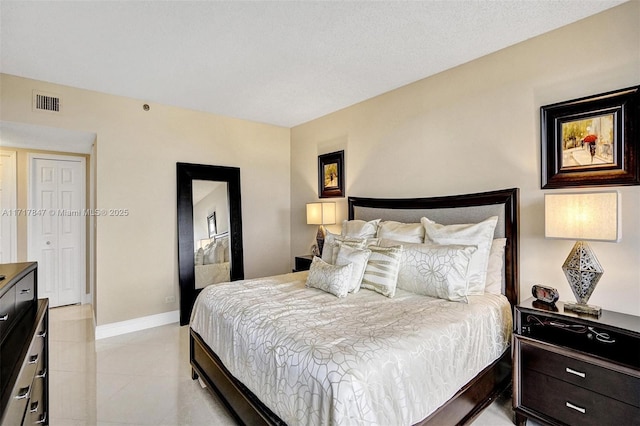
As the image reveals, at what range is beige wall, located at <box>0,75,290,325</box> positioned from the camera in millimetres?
3389

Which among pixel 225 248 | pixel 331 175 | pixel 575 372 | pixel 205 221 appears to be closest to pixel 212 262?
pixel 225 248

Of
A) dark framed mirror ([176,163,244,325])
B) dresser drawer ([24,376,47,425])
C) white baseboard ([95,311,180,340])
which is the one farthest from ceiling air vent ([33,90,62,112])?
dresser drawer ([24,376,47,425])

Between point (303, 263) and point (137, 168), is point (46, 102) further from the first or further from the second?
point (303, 263)

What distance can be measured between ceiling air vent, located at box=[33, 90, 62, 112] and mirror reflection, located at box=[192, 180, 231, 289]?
158 centimetres

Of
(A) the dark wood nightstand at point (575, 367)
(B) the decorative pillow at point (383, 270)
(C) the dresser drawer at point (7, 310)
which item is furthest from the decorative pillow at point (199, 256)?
(A) the dark wood nightstand at point (575, 367)

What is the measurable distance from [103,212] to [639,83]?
15.9 ft

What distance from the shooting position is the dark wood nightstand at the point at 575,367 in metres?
1.66

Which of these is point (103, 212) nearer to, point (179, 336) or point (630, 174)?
point (179, 336)

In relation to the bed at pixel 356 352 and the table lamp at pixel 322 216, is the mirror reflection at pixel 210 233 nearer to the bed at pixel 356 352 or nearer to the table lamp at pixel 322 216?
the table lamp at pixel 322 216

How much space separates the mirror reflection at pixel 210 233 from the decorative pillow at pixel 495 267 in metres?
3.27

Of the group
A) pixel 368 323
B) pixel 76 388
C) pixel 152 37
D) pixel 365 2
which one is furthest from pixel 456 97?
pixel 76 388

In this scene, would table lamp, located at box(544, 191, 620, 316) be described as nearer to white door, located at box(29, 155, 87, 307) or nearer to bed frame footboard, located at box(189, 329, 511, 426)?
bed frame footboard, located at box(189, 329, 511, 426)

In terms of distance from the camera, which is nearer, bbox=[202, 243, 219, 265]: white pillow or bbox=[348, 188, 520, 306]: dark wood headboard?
bbox=[348, 188, 520, 306]: dark wood headboard

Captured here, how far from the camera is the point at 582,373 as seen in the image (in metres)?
1.79
